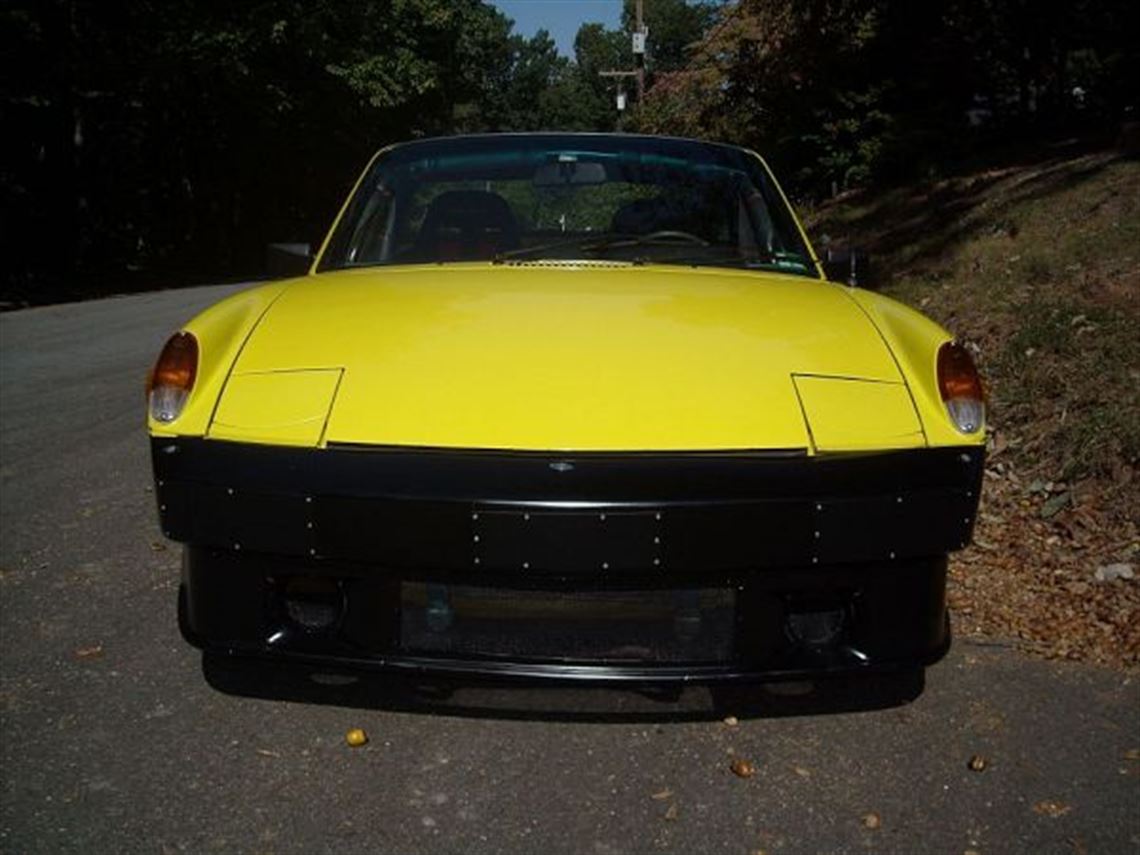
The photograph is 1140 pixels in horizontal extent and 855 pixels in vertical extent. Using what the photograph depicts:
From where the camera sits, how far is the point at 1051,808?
94.4 inches

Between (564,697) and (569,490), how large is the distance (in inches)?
33.6

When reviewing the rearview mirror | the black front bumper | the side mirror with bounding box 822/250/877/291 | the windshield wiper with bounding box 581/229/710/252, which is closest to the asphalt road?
the black front bumper

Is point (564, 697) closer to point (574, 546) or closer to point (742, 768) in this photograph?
point (742, 768)

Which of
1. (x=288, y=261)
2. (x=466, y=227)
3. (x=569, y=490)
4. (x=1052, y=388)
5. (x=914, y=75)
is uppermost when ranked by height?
(x=914, y=75)

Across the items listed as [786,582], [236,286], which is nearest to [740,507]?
[786,582]

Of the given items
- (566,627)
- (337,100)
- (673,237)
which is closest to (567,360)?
(566,627)

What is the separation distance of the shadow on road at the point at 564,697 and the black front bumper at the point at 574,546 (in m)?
0.33

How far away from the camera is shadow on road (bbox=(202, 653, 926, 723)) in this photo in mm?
2668

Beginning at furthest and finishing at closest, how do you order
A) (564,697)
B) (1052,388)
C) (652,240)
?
(1052,388), (652,240), (564,697)

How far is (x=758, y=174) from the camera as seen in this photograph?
378cm

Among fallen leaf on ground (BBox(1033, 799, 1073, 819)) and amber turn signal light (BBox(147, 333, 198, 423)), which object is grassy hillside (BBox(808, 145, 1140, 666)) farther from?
amber turn signal light (BBox(147, 333, 198, 423))

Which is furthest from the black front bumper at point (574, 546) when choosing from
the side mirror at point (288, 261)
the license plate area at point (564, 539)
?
the side mirror at point (288, 261)

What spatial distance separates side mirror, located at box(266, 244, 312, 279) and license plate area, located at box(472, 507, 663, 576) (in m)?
1.67

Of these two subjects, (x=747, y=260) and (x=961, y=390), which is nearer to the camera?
(x=961, y=390)
